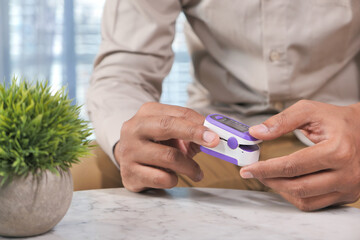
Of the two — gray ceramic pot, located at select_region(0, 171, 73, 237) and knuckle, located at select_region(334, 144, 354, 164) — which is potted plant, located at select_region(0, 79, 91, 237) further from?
knuckle, located at select_region(334, 144, 354, 164)

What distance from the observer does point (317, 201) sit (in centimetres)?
66

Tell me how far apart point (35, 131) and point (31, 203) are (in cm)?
8

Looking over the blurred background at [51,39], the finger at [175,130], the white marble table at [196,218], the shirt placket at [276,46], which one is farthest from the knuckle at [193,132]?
the blurred background at [51,39]

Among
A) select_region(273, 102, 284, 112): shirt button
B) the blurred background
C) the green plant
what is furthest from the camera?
the blurred background

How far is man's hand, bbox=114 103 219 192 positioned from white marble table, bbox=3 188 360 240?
29 millimetres

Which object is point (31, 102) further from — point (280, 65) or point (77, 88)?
point (77, 88)

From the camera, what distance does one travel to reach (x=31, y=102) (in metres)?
0.49

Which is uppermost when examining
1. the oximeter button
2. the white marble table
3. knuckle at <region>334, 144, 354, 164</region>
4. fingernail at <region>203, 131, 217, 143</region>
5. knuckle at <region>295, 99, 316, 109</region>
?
knuckle at <region>295, 99, 316, 109</region>

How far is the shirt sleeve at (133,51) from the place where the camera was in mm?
1050

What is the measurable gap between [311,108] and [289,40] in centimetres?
41

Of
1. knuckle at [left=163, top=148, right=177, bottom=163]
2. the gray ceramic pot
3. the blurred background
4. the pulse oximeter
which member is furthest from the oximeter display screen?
the blurred background

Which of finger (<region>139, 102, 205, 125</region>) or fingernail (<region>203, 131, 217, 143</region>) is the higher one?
finger (<region>139, 102, 205, 125</region>)

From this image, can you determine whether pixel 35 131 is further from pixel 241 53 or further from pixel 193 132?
pixel 241 53

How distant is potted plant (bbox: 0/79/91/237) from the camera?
48 centimetres
